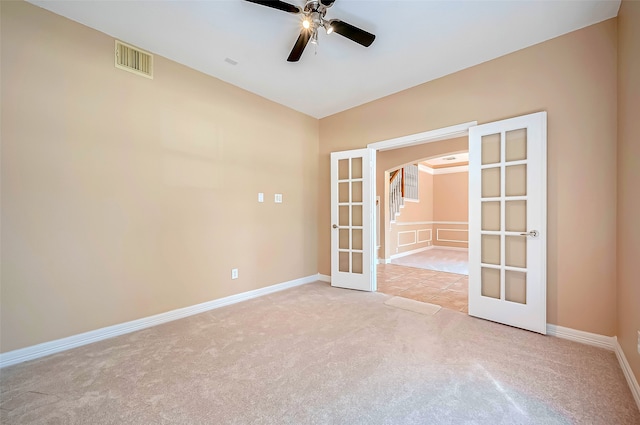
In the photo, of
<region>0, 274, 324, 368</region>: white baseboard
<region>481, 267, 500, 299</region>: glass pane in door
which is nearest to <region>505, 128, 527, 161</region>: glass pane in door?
<region>481, 267, 500, 299</region>: glass pane in door

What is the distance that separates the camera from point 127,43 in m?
2.56

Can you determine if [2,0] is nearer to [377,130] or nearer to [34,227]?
[34,227]

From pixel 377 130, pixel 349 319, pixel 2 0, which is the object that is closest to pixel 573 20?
pixel 377 130

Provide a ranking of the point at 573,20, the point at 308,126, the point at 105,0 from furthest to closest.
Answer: the point at 308,126, the point at 573,20, the point at 105,0

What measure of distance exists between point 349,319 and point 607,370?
200cm

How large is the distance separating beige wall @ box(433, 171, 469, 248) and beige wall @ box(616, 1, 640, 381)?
640 cm

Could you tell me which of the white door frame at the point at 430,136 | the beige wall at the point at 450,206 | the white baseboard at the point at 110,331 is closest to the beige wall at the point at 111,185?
the white baseboard at the point at 110,331

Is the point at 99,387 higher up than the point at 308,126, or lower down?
lower down

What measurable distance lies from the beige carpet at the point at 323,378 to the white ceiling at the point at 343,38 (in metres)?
2.82

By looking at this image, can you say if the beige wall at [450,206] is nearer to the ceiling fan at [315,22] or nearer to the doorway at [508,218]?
the doorway at [508,218]

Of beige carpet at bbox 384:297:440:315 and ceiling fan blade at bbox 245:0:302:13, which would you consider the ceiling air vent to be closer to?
ceiling fan blade at bbox 245:0:302:13

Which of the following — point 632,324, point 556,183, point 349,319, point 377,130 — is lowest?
point 349,319

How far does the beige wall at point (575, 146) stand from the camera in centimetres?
221

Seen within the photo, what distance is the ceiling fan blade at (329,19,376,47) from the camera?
202cm
